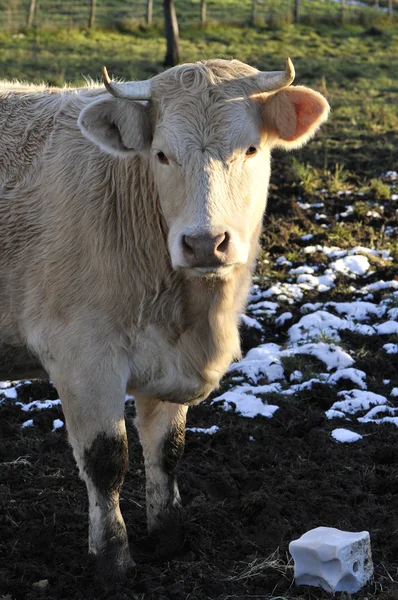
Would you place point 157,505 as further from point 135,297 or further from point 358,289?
point 358,289

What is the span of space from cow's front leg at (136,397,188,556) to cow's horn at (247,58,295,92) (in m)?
1.66

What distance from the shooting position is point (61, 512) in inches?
175

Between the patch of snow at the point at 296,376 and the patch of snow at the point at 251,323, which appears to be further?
the patch of snow at the point at 251,323

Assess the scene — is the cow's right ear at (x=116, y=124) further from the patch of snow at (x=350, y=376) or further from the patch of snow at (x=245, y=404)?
the patch of snow at (x=350, y=376)

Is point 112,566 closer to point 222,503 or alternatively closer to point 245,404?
point 222,503

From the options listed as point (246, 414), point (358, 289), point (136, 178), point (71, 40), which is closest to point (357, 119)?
point (358, 289)

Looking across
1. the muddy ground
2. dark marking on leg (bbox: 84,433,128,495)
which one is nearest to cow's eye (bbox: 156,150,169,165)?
dark marking on leg (bbox: 84,433,128,495)

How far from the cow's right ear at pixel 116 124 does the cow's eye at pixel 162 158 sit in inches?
5.7

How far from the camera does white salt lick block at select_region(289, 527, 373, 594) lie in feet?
11.7

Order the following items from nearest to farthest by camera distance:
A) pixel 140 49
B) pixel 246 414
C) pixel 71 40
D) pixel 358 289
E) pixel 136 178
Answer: pixel 136 178 < pixel 246 414 < pixel 358 289 < pixel 140 49 < pixel 71 40

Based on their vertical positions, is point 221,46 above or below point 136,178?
below

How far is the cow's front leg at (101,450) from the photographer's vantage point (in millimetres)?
3801

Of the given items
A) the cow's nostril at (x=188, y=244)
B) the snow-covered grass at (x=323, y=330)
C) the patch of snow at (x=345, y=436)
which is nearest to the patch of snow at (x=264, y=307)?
the snow-covered grass at (x=323, y=330)

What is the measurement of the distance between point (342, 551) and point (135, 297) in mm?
1422
